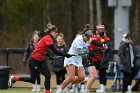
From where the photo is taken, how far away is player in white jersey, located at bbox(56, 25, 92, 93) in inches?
910

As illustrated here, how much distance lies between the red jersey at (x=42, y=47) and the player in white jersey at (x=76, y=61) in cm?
68

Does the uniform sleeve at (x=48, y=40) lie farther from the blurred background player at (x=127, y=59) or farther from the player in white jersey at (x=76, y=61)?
the blurred background player at (x=127, y=59)

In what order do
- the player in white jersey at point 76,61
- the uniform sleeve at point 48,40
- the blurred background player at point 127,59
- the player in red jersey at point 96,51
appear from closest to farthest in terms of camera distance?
the uniform sleeve at point 48,40 → the player in white jersey at point 76,61 → the player in red jersey at point 96,51 → the blurred background player at point 127,59

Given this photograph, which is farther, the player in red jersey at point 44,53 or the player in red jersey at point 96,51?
the player in red jersey at point 96,51

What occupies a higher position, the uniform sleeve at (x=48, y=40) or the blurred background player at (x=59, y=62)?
the uniform sleeve at (x=48, y=40)

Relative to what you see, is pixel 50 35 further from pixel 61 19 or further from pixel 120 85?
pixel 61 19

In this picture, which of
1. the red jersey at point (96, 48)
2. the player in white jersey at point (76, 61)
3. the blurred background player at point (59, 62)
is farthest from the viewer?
the blurred background player at point (59, 62)

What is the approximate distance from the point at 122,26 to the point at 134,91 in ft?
20.5

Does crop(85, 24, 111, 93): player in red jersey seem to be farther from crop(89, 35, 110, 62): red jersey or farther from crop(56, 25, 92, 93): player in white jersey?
crop(56, 25, 92, 93): player in white jersey

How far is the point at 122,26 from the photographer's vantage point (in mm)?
34406

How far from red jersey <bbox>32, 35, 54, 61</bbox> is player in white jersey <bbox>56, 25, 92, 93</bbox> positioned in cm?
68

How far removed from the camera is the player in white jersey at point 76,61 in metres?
23.1

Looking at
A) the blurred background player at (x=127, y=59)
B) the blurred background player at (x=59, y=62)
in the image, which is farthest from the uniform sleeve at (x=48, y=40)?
the blurred background player at (x=127, y=59)

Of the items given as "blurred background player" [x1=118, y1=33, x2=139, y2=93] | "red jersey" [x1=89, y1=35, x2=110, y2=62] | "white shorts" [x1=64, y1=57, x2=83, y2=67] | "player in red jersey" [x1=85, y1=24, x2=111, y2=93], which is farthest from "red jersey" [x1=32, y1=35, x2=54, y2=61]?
"blurred background player" [x1=118, y1=33, x2=139, y2=93]
